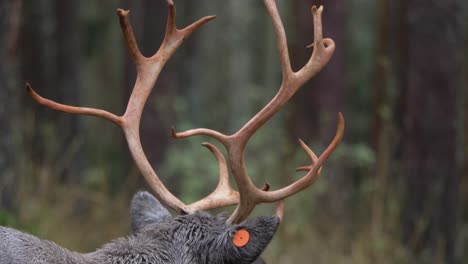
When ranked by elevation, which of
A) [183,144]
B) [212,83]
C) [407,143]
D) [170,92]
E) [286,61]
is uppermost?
[286,61]

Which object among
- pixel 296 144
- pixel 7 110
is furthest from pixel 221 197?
pixel 296 144

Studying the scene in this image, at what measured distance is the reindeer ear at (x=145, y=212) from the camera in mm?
5812

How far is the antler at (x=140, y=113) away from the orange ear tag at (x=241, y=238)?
0.49 meters

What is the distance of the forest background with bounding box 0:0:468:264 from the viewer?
30.6ft

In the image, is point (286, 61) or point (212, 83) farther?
point (212, 83)

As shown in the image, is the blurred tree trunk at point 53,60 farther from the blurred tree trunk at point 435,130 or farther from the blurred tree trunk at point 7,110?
the blurred tree trunk at point 435,130

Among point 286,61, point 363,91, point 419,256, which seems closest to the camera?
point 286,61

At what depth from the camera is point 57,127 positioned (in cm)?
1525

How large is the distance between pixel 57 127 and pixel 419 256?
744 centimetres

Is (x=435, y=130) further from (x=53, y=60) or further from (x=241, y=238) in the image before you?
(x=53, y=60)

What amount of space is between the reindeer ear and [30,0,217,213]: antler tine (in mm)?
65

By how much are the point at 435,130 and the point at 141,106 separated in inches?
169

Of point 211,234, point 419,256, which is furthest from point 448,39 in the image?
point 211,234

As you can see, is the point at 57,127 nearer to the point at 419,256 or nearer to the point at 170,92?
the point at 170,92
